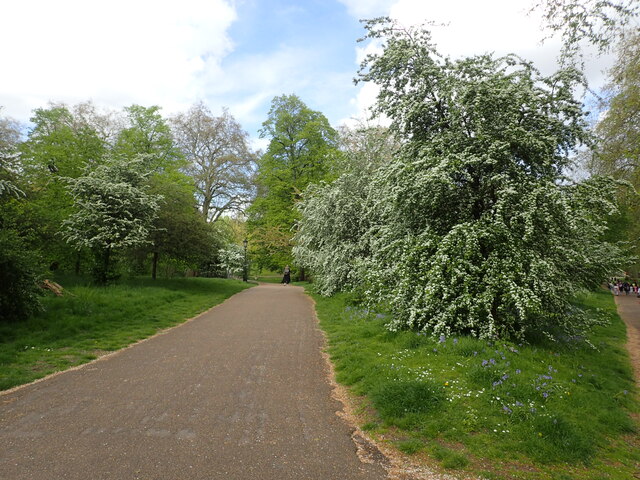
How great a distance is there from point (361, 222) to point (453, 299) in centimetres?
823

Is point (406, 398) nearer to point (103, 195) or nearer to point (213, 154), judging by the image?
point (103, 195)

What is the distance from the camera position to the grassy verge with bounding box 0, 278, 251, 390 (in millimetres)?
6457

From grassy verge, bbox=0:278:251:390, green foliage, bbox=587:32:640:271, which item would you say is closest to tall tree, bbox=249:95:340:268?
grassy verge, bbox=0:278:251:390

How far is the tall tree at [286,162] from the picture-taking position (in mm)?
30031

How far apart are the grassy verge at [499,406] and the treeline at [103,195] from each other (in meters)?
8.10

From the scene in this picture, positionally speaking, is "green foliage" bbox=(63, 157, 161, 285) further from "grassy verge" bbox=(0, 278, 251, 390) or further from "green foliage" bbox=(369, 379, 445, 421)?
"green foliage" bbox=(369, 379, 445, 421)

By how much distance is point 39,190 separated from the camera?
17.8m

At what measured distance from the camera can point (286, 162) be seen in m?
31.5

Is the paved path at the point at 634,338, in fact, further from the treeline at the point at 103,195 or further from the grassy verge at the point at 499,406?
the treeline at the point at 103,195

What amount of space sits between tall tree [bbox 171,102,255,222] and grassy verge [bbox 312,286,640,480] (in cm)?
Result: 2560

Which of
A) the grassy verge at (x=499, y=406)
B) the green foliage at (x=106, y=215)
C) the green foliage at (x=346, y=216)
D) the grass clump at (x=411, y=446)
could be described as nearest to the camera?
the grassy verge at (x=499, y=406)

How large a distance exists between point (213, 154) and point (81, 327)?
2332 cm

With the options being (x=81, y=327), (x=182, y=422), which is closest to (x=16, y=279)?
(x=81, y=327)

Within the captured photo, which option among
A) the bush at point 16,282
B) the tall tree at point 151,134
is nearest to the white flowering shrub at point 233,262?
the tall tree at point 151,134
